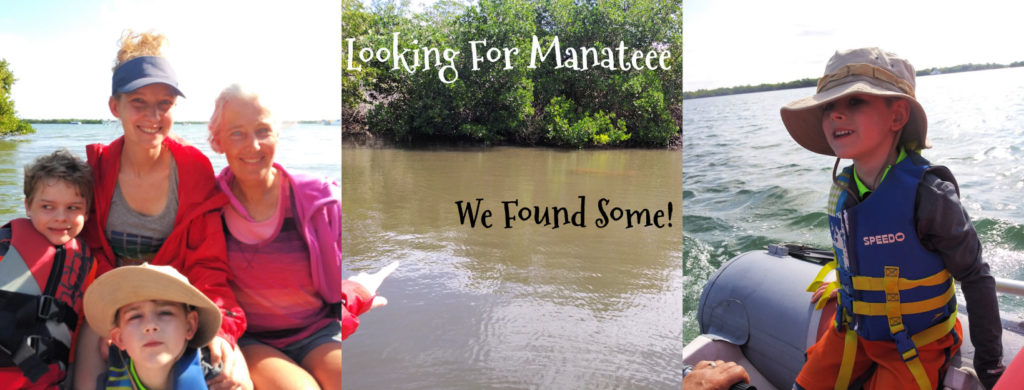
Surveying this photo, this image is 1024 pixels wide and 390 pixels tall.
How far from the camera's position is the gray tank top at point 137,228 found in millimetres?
1437

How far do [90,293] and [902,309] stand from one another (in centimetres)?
166

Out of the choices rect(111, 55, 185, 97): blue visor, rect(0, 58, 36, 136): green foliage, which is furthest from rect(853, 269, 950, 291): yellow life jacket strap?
rect(0, 58, 36, 136): green foliage

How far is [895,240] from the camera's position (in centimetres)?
130

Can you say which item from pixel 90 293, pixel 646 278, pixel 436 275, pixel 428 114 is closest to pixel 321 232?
pixel 90 293

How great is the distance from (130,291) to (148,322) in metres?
0.08

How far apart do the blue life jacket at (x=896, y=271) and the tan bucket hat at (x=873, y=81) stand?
0.27 ft

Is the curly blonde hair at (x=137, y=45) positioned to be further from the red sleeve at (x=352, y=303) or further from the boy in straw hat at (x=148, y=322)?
the red sleeve at (x=352, y=303)

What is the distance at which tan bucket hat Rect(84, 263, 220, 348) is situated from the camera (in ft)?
4.19

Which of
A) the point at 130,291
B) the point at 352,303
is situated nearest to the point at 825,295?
the point at 352,303

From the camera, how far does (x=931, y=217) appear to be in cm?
122

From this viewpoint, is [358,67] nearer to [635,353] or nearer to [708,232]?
[708,232]

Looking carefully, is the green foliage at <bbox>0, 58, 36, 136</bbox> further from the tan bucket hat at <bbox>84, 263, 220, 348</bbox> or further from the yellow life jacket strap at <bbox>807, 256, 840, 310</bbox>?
the yellow life jacket strap at <bbox>807, 256, 840, 310</bbox>

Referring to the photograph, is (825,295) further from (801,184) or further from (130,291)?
(801,184)

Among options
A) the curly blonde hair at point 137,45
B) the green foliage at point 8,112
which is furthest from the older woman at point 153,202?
the green foliage at point 8,112
